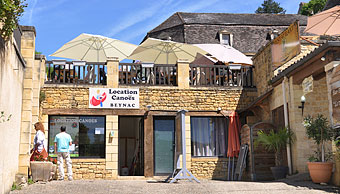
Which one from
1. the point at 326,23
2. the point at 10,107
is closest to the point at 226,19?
the point at 326,23

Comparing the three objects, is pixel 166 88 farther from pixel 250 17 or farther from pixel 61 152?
pixel 250 17

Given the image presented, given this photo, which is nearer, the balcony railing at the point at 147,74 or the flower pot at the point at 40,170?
the flower pot at the point at 40,170

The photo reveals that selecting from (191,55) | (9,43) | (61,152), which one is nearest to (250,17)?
(191,55)

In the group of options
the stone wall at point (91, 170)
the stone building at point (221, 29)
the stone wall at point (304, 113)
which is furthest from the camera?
the stone building at point (221, 29)

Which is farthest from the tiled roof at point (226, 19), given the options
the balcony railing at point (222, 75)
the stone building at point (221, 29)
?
the balcony railing at point (222, 75)

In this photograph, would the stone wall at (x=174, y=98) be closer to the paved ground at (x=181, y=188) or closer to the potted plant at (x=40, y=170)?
the potted plant at (x=40, y=170)

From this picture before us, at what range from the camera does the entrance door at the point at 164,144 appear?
1323cm

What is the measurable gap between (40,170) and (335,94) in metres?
6.56

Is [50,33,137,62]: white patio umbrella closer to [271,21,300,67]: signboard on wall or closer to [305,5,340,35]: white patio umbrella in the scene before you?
[271,21,300,67]: signboard on wall

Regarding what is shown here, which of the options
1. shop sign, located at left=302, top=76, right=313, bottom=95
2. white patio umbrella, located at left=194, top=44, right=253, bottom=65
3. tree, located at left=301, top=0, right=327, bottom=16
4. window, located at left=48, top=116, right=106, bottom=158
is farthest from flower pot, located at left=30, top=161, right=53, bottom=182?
tree, located at left=301, top=0, right=327, bottom=16

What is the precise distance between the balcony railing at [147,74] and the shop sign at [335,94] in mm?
5912

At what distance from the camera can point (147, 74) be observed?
1364 cm

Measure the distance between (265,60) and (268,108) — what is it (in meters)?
1.49

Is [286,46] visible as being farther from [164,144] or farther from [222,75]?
[164,144]
